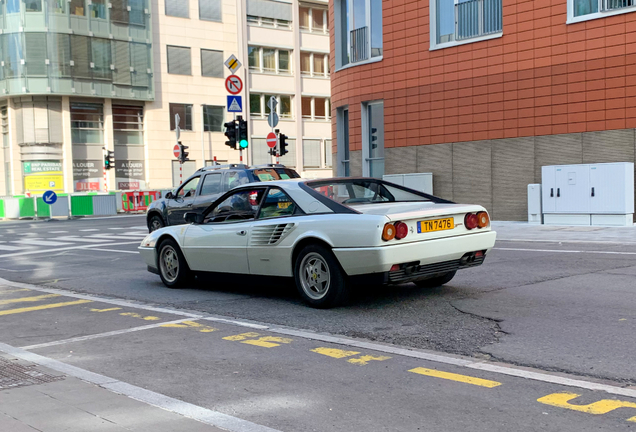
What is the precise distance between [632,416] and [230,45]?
170 feet

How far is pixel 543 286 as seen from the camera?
8.66m

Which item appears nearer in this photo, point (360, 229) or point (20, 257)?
point (360, 229)

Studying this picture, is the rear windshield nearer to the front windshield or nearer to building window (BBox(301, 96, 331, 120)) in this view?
the front windshield

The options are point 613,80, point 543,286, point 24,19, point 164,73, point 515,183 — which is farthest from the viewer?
point 164,73

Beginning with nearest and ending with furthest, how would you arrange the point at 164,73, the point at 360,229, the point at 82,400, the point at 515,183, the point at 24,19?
the point at 82,400 → the point at 360,229 → the point at 515,183 → the point at 24,19 → the point at 164,73

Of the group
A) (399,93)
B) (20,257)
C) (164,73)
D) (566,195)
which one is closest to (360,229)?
(20,257)

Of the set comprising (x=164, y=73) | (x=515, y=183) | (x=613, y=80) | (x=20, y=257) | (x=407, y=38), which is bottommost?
(x=20, y=257)

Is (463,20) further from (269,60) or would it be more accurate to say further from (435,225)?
(269,60)

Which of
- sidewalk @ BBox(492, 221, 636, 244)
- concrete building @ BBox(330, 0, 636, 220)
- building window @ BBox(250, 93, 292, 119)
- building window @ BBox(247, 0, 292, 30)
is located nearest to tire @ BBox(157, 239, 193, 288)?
sidewalk @ BBox(492, 221, 636, 244)

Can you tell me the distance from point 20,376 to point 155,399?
130 cm

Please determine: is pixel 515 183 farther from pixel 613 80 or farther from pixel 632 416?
pixel 632 416

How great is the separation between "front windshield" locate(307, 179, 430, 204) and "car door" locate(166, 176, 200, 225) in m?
9.19

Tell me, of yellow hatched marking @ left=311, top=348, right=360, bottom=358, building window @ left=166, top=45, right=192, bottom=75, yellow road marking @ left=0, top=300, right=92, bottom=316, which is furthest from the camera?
building window @ left=166, top=45, right=192, bottom=75

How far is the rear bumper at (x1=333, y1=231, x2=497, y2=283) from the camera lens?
7.02 meters
